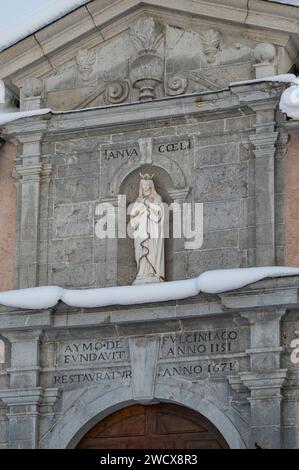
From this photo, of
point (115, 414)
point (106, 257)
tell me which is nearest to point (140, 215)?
point (106, 257)

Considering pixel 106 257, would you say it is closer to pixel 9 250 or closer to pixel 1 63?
pixel 9 250

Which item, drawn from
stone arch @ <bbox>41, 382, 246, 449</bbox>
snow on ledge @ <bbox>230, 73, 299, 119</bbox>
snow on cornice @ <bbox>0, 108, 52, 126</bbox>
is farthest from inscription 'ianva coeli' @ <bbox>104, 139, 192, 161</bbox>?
stone arch @ <bbox>41, 382, 246, 449</bbox>

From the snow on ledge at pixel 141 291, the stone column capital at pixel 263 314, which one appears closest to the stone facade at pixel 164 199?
the stone column capital at pixel 263 314

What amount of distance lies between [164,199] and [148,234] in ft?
1.94

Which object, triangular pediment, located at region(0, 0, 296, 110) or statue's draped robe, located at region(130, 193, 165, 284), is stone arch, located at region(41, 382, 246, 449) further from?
triangular pediment, located at region(0, 0, 296, 110)

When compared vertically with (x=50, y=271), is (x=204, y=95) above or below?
above

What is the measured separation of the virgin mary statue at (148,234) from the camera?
24.2 meters

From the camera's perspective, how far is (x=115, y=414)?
954 inches

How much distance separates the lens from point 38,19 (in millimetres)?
25484

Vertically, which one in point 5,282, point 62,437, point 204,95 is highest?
point 204,95

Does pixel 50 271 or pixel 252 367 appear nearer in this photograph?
pixel 252 367

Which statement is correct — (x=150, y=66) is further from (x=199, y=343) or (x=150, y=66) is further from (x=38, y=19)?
(x=199, y=343)

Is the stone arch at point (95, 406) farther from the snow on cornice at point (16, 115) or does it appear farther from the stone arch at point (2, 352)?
the snow on cornice at point (16, 115)

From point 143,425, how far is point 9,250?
9.67 feet
